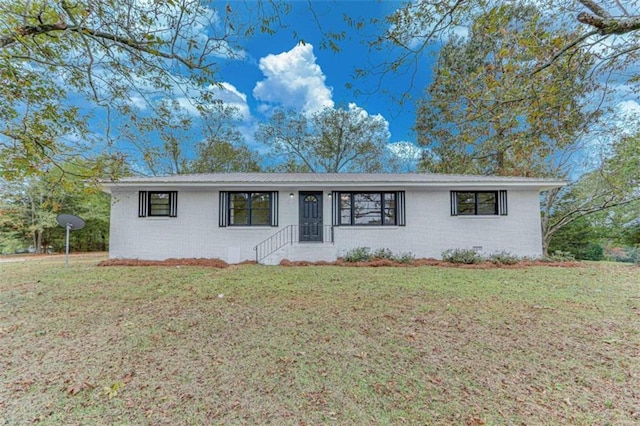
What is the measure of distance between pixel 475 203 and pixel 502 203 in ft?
3.15

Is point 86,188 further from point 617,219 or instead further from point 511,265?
point 617,219

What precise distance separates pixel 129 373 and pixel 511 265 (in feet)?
35.2

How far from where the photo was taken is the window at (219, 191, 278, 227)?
10.6 m

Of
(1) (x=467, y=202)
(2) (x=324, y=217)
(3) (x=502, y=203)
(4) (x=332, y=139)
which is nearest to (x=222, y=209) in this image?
(2) (x=324, y=217)

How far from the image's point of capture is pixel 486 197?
1089 cm

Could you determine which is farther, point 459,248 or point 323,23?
point 459,248

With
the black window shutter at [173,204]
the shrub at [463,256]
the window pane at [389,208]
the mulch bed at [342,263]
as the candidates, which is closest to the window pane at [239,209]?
the mulch bed at [342,263]

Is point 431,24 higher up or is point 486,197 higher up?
point 431,24

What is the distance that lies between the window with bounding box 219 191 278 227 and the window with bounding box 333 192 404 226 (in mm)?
2435

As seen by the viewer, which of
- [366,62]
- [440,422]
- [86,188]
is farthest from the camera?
[86,188]

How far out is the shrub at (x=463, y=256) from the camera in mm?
9805

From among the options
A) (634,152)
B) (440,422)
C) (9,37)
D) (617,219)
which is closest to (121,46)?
(9,37)

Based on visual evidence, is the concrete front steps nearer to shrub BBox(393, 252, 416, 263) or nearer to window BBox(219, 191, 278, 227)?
window BBox(219, 191, 278, 227)

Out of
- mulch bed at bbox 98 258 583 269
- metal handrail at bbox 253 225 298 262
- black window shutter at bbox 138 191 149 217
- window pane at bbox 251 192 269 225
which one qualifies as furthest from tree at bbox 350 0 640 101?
black window shutter at bbox 138 191 149 217
